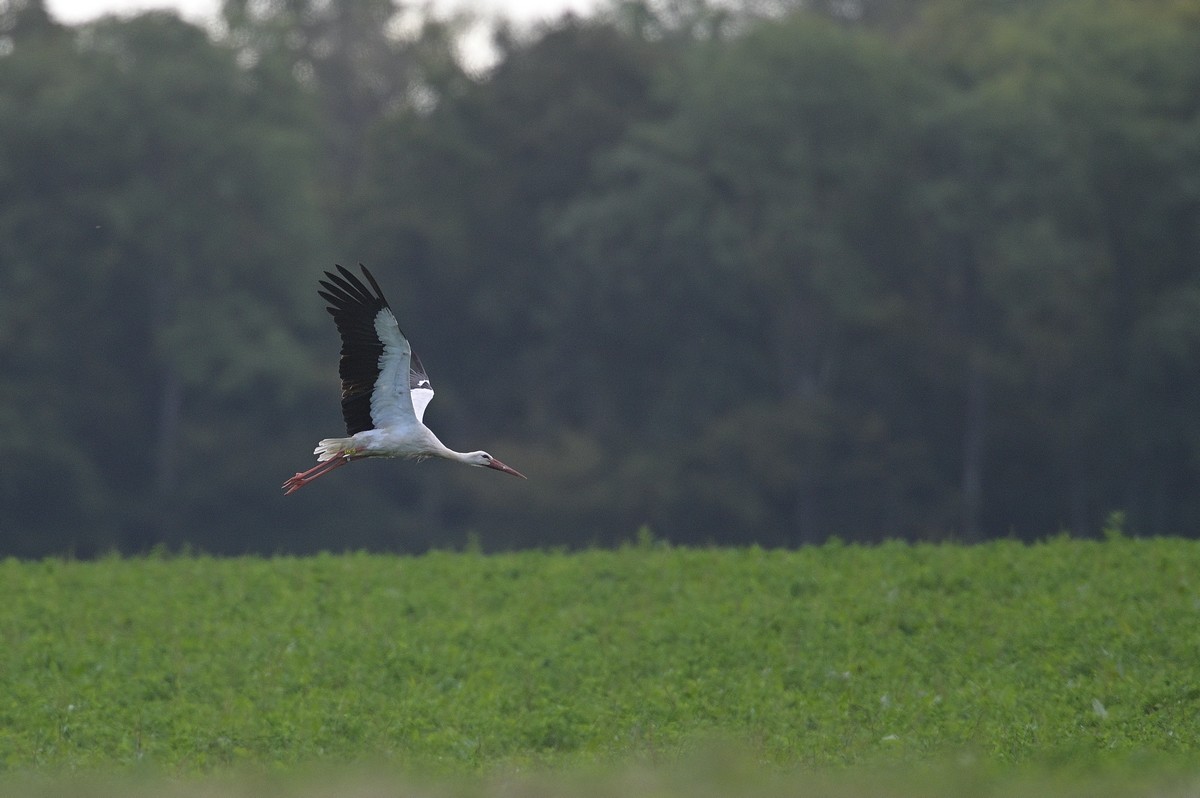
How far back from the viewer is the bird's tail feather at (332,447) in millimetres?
14297

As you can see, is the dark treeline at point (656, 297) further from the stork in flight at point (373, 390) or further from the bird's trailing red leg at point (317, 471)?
the stork in flight at point (373, 390)

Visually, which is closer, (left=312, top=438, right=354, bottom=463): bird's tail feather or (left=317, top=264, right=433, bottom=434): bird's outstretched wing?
(left=317, top=264, right=433, bottom=434): bird's outstretched wing

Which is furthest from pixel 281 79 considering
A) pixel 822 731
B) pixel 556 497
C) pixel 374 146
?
pixel 822 731

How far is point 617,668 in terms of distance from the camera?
563 inches

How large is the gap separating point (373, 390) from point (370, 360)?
1.25ft

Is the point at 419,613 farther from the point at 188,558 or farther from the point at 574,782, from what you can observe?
the point at 574,782

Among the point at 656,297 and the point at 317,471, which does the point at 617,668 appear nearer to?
the point at 317,471

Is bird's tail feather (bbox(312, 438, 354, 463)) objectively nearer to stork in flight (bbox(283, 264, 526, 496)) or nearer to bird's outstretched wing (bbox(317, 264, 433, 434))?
stork in flight (bbox(283, 264, 526, 496))

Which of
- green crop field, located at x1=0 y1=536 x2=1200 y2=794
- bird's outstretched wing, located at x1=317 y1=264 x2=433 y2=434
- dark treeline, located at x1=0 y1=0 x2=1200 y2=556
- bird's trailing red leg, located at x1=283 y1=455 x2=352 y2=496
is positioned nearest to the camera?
green crop field, located at x1=0 y1=536 x2=1200 y2=794

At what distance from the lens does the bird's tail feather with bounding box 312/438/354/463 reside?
1430 centimetres

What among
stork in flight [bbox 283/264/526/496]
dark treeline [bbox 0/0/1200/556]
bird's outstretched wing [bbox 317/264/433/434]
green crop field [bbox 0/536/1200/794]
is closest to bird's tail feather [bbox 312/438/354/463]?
stork in flight [bbox 283/264/526/496]

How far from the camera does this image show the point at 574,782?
9.89 m

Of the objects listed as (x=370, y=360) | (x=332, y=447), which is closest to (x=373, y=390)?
(x=370, y=360)

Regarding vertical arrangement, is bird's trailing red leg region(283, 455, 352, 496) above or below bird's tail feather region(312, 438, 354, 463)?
below
